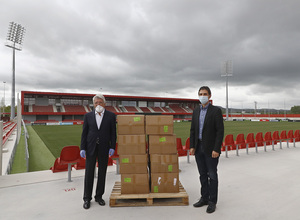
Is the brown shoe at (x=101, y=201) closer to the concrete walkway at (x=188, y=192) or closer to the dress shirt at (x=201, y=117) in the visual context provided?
the concrete walkway at (x=188, y=192)

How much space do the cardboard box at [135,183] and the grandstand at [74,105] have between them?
39.8m

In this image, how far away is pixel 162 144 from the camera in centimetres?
349

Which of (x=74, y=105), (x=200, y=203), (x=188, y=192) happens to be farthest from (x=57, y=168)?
(x=74, y=105)

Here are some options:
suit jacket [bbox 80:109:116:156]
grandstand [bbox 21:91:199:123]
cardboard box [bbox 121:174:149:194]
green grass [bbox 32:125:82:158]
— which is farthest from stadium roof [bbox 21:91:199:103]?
cardboard box [bbox 121:174:149:194]

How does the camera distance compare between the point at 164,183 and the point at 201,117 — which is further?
the point at 164,183

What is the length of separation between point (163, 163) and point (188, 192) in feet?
3.08

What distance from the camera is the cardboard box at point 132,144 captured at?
11.3ft

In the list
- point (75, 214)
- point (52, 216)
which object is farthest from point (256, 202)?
point (52, 216)

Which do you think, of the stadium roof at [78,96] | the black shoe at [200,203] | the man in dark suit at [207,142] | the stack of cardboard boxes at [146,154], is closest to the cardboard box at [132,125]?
the stack of cardboard boxes at [146,154]

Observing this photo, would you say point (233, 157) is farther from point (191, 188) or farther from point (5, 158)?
point (5, 158)

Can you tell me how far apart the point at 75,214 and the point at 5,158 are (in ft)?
21.8

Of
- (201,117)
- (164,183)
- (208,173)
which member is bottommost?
(164,183)

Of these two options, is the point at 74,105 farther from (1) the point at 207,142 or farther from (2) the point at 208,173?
(1) the point at 207,142

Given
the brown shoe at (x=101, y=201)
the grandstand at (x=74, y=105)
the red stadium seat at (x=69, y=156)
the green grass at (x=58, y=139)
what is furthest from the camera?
the grandstand at (x=74, y=105)
